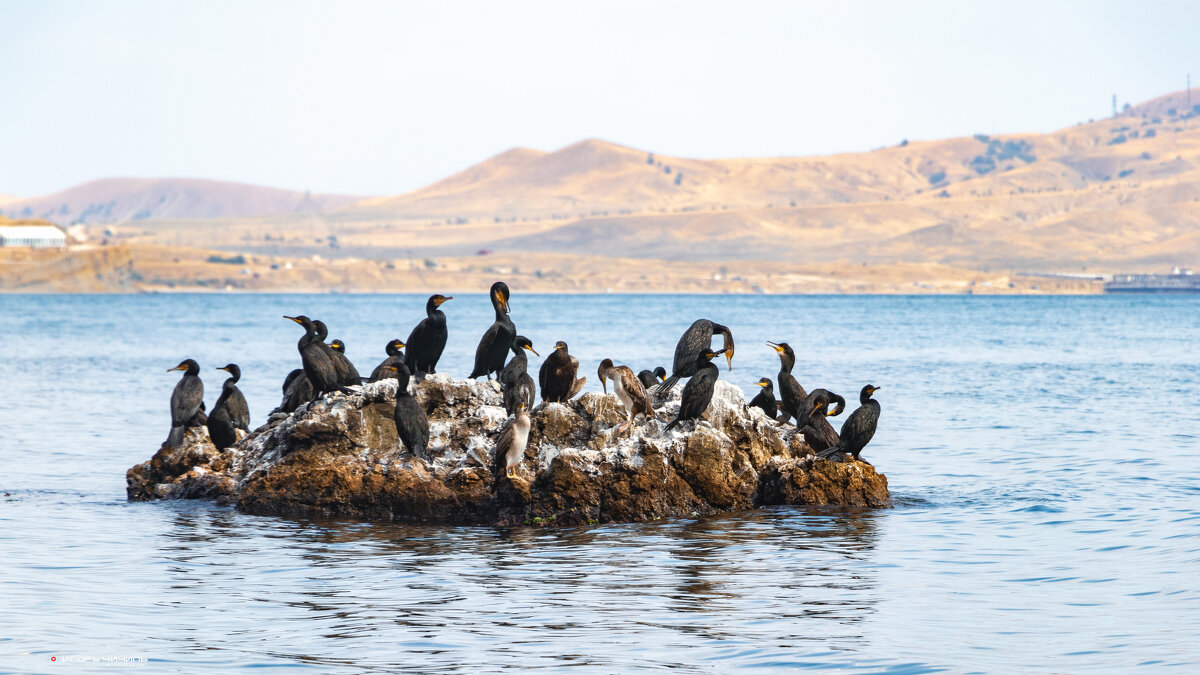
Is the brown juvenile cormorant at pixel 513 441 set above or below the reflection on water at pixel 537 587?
above

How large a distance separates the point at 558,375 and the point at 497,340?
1029mm

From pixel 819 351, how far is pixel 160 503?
43.9 meters

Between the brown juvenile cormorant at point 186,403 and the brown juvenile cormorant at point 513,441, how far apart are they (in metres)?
5.23

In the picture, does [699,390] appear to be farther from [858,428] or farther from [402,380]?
[402,380]

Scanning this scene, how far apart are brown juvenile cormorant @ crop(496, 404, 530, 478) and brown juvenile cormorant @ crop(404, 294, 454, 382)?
150 centimetres

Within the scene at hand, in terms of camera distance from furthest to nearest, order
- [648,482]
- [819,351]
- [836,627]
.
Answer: [819,351] < [648,482] < [836,627]

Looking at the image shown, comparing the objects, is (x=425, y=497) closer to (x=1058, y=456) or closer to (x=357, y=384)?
(x=357, y=384)

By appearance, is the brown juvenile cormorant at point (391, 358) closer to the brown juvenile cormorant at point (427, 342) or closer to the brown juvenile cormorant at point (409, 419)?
the brown juvenile cormorant at point (427, 342)

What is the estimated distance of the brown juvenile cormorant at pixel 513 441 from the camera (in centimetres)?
1534

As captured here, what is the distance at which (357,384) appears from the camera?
55.5 ft

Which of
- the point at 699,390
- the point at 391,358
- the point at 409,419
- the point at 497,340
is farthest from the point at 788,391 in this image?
the point at 391,358

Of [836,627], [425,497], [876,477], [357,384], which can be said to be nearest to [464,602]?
[836,627]

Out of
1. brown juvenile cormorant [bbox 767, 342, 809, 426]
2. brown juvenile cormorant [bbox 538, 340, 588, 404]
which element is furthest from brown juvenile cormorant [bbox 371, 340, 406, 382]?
brown juvenile cormorant [bbox 767, 342, 809, 426]

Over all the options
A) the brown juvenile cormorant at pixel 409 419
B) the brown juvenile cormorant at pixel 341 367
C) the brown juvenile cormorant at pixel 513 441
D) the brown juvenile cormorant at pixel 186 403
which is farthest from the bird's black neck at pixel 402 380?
the brown juvenile cormorant at pixel 186 403
